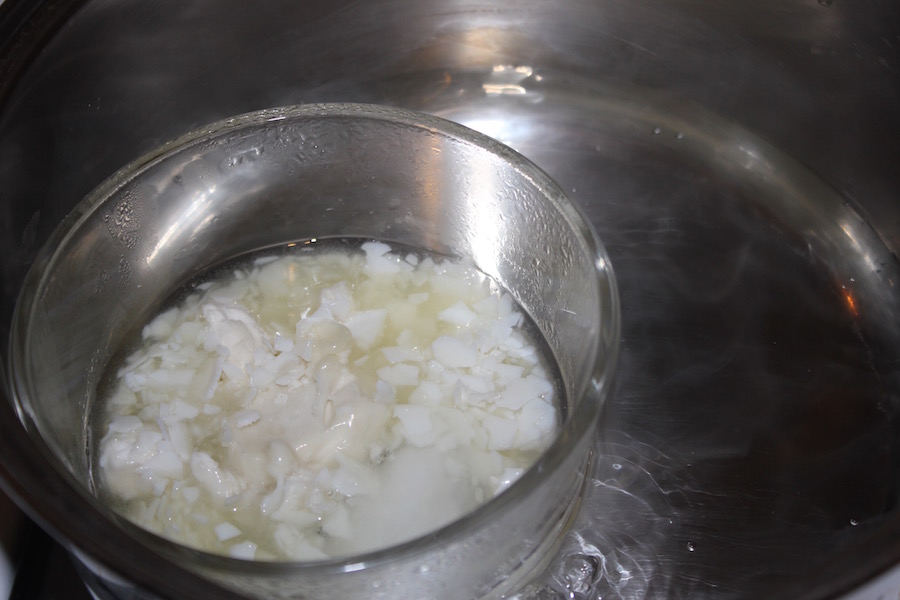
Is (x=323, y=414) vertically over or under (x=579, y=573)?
over

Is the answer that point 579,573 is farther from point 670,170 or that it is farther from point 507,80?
point 507,80

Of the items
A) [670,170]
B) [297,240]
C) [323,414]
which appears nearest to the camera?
[323,414]

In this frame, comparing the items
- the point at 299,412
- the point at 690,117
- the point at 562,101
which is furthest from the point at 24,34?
the point at 690,117

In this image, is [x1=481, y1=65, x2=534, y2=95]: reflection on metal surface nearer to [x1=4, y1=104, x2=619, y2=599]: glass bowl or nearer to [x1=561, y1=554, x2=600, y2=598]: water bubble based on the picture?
[x1=4, y1=104, x2=619, y2=599]: glass bowl

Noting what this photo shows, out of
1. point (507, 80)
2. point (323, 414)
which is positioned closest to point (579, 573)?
point (323, 414)

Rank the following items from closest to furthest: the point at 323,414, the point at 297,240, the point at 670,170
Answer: the point at 323,414, the point at 297,240, the point at 670,170

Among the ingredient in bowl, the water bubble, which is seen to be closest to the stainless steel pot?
the water bubble

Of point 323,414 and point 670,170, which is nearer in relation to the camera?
point 323,414
